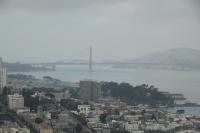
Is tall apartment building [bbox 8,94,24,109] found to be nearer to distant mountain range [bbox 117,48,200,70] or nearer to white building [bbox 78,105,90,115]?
white building [bbox 78,105,90,115]

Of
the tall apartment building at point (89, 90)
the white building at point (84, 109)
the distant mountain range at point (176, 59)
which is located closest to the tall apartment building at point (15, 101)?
the white building at point (84, 109)

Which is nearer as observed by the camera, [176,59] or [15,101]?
[15,101]

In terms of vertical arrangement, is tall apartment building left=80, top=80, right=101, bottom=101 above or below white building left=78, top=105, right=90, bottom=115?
above

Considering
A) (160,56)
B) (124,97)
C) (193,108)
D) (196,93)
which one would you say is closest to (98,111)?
(193,108)

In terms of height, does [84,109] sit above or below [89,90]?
below

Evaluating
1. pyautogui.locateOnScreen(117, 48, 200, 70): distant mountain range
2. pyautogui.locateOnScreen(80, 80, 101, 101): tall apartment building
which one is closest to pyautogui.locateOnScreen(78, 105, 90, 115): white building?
pyautogui.locateOnScreen(80, 80, 101, 101): tall apartment building

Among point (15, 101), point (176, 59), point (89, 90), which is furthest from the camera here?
point (176, 59)

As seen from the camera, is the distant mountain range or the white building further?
the distant mountain range

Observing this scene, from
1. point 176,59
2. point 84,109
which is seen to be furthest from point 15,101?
point 176,59

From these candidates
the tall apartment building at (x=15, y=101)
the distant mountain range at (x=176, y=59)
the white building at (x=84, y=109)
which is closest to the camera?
the white building at (x=84, y=109)

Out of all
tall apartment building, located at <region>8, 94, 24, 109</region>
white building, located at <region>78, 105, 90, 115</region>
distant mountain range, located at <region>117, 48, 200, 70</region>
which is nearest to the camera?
white building, located at <region>78, 105, 90, 115</region>

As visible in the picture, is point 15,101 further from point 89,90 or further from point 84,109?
point 89,90

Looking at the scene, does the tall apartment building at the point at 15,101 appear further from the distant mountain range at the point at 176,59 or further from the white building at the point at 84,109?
the distant mountain range at the point at 176,59
